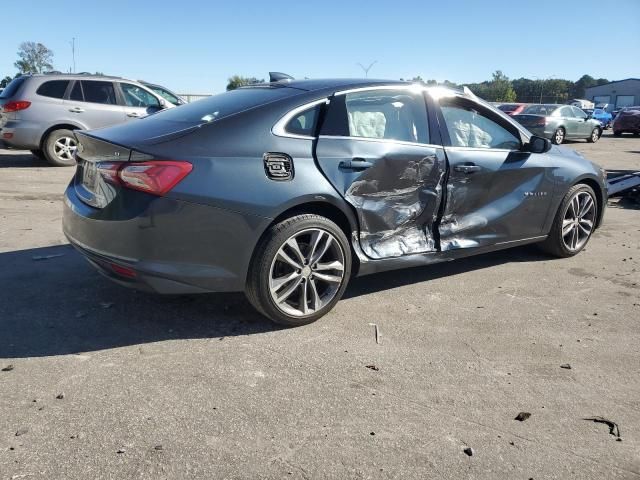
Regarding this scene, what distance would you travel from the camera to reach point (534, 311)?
4.36 m

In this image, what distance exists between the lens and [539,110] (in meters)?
22.1

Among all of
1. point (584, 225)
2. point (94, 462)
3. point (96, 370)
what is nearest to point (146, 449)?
point (94, 462)

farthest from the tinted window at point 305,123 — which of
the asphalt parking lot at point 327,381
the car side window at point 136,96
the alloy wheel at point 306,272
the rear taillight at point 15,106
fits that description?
the car side window at point 136,96

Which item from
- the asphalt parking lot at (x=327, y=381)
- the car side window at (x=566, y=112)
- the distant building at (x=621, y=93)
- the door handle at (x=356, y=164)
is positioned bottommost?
the asphalt parking lot at (x=327, y=381)

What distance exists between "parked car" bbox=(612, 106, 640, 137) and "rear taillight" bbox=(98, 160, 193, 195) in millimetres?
29576

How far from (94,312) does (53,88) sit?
27.3 feet

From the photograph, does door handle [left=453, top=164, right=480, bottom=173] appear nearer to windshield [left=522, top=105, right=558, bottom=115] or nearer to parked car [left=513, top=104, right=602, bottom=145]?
parked car [left=513, top=104, right=602, bottom=145]

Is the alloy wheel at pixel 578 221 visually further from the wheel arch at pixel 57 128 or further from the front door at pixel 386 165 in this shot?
the wheel arch at pixel 57 128

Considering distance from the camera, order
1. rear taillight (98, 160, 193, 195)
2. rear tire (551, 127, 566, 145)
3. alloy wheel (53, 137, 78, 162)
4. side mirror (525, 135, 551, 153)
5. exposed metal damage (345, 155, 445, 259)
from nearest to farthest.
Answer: rear taillight (98, 160, 193, 195), exposed metal damage (345, 155, 445, 259), side mirror (525, 135, 551, 153), alloy wheel (53, 137, 78, 162), rear tire (551, 127, 566, 145)

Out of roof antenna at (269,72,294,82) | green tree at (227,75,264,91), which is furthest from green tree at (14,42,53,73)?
roof antenna at (269,72,294,82)

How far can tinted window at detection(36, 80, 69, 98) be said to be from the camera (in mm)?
10672

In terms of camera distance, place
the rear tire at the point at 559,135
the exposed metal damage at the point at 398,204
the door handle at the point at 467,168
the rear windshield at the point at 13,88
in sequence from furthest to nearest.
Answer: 1. the rear tire at the point at 559,135
2. the rear windshield at the point at 13,88
3. the door handle at the point at 467,168
4. the exposed metal damage at the point at 398,204

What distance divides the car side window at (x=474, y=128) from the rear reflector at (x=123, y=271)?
2.69m

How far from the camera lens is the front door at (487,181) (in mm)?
4668
